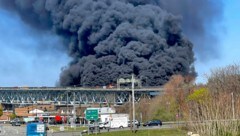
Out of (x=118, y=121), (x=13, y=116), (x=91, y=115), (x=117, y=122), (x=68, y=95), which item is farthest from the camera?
(x=13, y=116)

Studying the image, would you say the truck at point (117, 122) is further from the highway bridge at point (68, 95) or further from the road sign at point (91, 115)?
the highway bridge at point (68, 95)

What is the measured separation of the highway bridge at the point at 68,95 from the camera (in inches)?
4291

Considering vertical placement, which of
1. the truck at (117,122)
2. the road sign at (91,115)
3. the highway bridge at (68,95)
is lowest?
the truck at (117,122)

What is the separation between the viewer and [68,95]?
378ft

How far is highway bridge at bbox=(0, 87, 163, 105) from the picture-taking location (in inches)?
4291

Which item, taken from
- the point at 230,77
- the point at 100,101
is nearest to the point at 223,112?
the point at 230,77

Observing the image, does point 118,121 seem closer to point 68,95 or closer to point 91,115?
point 91,115

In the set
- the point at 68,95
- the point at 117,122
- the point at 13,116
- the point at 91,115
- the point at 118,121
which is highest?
the point at 68,95

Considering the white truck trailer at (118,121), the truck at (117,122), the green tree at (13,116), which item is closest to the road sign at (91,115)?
the truck at (117,122)

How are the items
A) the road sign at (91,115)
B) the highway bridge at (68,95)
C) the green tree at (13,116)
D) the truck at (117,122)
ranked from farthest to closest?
the green tree at (13,116) < the highway bridge at (68,95) < the truck at (117,122) < the road sign at (91,115)

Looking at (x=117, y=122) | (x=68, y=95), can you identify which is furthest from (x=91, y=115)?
(x=68, y=95)

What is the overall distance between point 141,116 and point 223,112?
4692 centimetres

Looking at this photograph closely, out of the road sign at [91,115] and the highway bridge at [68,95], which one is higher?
Result: the highway bridge at [68,95]

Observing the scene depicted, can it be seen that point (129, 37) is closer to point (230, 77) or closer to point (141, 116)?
point (141, 116)
